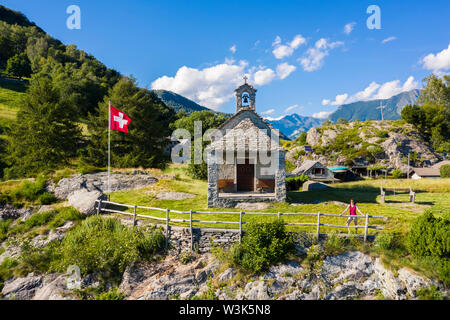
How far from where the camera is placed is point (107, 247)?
37.3 feet

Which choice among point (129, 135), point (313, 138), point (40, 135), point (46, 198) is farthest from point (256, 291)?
point (313, 138)

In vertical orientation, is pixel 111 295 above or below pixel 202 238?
below

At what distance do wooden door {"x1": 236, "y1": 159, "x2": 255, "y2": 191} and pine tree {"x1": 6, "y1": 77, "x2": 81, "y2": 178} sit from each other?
70.1 feet

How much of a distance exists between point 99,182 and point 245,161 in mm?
14238

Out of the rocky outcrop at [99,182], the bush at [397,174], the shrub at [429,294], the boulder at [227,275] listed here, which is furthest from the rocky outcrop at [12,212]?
the bush at [397,174]

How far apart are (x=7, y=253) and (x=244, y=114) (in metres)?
18.8

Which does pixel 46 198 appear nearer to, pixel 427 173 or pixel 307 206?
pixel 307 206

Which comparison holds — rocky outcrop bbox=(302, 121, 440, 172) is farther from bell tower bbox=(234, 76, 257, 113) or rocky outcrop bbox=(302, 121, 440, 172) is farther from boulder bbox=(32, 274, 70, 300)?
boulder bbox=(32, 274, 70, 300)

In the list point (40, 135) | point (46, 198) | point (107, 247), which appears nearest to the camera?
point (107, 247)

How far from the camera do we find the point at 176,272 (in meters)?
10.8

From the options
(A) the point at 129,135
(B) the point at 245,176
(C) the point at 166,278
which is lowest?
(C) the point at 166,278

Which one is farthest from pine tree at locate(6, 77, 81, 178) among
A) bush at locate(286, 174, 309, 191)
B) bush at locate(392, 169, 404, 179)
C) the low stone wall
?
bush at locate(392, 169, 404, 179)

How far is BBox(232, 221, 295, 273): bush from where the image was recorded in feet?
34.0
